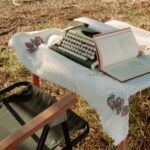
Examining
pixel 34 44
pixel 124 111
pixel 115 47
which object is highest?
pixel 115 47

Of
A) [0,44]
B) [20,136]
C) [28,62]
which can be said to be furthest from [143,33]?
[0,44]

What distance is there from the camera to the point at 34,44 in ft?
8.97

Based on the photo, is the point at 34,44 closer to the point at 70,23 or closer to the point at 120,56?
the point at 70,23

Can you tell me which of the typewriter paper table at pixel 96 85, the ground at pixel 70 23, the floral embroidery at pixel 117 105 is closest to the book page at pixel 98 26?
the typewriter paper table at pixel 96 85

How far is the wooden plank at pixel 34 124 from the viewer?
1.81 m

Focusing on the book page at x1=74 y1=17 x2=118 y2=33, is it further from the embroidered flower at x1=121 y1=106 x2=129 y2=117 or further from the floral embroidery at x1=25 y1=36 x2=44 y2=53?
the embroidered flower at x1=121 y1=106 x2=129 y2=117

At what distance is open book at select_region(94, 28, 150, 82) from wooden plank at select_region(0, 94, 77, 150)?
372 mm

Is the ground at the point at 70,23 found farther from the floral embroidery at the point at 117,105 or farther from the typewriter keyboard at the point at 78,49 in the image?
the floral embroidery at the point at 117,105

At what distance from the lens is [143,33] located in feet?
9.15

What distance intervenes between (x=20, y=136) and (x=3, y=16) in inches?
166

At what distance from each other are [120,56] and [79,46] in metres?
0.33

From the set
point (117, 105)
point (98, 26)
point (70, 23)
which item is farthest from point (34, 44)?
point (117, 105)

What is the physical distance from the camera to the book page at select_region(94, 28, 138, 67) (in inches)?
89.9

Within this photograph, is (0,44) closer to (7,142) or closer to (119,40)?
(119,40)
